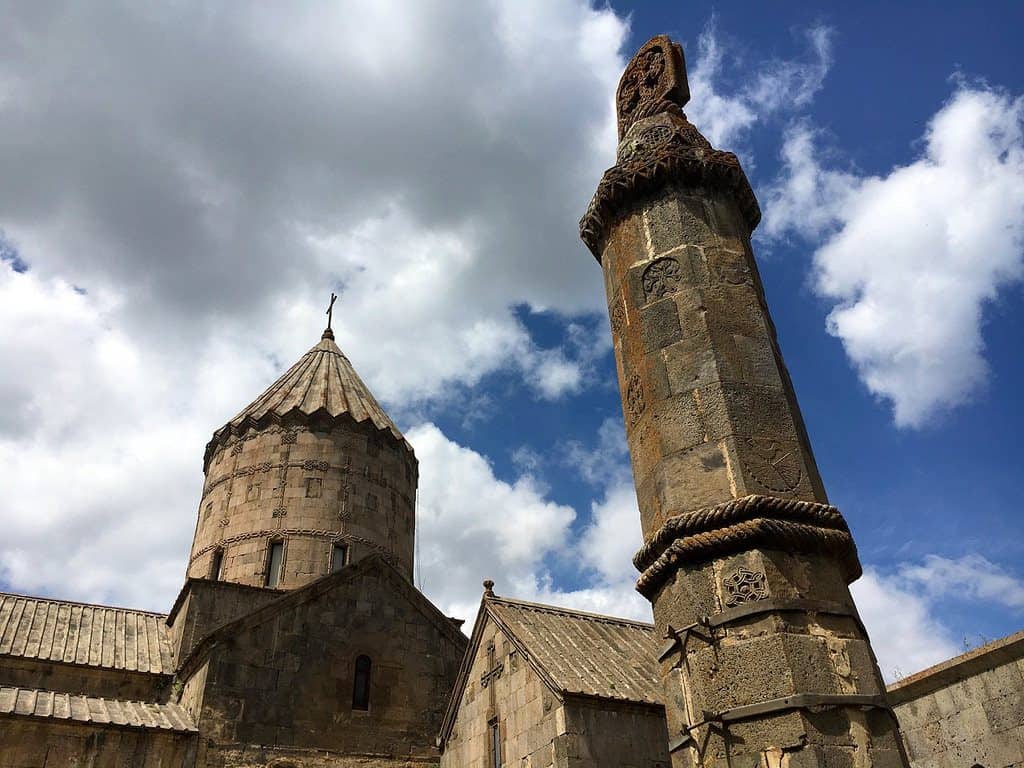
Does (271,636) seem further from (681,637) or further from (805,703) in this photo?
(805,703)

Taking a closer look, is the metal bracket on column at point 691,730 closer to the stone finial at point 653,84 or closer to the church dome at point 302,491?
the stone finial at point 653,84

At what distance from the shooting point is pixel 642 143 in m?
5.27

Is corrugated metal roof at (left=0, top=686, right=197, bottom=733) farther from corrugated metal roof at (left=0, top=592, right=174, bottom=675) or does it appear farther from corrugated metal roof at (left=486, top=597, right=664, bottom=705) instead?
corrugated metal roof at (left=486, top=597, right=664, bottom=705)

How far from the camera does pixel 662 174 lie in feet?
16.5

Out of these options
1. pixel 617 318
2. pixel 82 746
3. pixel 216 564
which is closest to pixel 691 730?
pixel 617 318

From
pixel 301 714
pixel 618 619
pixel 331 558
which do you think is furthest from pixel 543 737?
pixel 331 558

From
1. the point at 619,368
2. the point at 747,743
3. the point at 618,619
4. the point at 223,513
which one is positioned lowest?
the point at 747,743

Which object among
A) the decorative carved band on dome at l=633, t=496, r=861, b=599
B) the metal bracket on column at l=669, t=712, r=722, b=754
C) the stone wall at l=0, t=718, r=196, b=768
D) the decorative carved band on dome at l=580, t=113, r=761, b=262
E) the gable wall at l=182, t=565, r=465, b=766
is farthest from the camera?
the gable wall at l=182, t=565, r=465, b=766

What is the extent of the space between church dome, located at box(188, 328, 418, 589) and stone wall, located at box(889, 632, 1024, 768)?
917cm

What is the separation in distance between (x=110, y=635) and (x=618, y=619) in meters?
8.25

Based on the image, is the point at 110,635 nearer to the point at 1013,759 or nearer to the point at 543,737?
the point at 543,737

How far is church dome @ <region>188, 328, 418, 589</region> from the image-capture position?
1402 cm

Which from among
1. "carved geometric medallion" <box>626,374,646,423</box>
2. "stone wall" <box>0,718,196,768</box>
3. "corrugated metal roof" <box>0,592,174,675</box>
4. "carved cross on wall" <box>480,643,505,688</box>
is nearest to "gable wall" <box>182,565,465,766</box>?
"stone wall" <box>0,718,196,768</box>

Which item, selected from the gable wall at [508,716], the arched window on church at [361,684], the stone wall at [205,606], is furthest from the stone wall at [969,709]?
the stone wall at [205,606]
